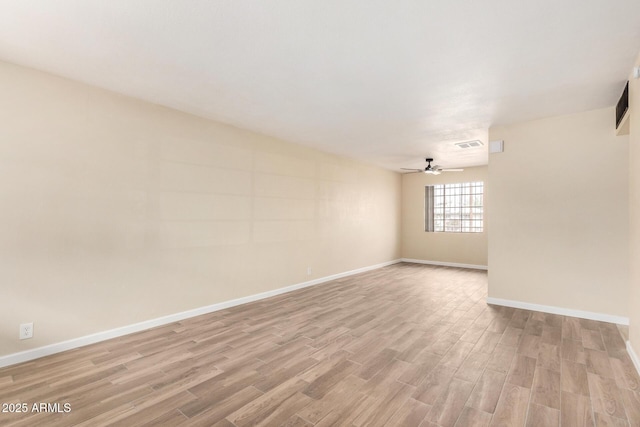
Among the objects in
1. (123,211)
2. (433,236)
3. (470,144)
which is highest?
(470,144)

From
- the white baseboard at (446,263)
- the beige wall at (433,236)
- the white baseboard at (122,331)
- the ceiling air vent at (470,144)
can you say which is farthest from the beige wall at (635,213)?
the white baseboard at (446,263)

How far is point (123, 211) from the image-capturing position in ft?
10.6

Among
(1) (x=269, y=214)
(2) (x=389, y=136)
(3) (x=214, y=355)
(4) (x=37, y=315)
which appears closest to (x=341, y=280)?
(1) (x=269, y=214)

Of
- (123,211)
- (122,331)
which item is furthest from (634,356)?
(123,211)

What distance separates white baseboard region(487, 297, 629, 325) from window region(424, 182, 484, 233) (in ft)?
12.2

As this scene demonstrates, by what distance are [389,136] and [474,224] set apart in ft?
14.5

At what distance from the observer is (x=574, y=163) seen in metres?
3.84

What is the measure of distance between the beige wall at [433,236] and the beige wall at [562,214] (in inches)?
130

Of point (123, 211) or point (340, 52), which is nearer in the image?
point (340, 52)

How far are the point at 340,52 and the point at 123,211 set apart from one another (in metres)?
2.79

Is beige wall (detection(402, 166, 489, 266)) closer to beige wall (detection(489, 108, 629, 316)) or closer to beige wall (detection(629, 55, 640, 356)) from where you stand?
beige wall (detection(489, 108, 629, 316))

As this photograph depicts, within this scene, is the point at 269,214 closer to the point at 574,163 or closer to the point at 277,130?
the point at 277,130

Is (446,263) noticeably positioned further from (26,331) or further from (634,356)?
(26,331)

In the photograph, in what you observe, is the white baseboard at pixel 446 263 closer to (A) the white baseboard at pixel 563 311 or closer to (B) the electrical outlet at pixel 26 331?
(A) the white baseboard at pixel 563 311
